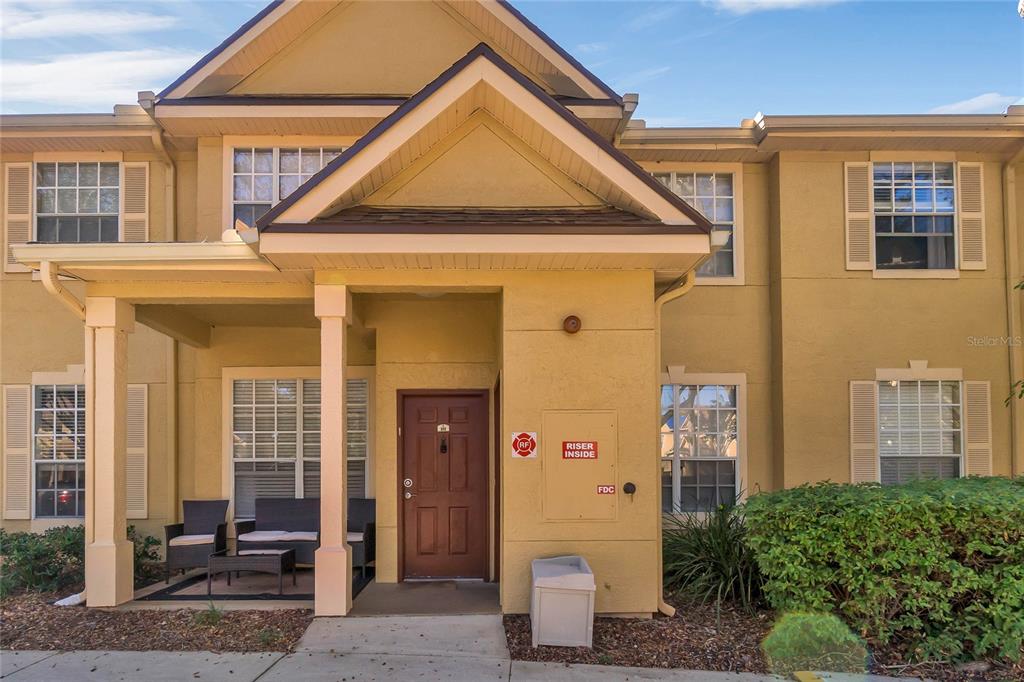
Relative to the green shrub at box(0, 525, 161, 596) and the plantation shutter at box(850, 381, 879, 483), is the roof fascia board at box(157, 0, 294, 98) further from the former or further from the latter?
the plantation shutter at box(850, 381, 879, 483)

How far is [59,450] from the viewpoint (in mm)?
10570

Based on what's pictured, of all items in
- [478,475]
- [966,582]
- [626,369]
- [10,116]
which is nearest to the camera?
[966,582]

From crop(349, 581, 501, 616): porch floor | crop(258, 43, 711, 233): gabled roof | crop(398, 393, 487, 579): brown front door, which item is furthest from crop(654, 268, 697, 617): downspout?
crop(398, 393, 487, 579): brown front door

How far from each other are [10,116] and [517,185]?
6.87 metres

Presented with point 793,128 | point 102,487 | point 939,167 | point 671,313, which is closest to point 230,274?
point 102,487

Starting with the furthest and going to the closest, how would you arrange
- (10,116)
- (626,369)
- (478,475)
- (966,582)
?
(10,116) < (478,475) < (626,369) < (966,582)

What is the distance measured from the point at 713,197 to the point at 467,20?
3.97 m

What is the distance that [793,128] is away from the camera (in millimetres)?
10266

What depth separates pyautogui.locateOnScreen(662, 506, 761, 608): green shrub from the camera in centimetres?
786

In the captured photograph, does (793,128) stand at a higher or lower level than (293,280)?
higher

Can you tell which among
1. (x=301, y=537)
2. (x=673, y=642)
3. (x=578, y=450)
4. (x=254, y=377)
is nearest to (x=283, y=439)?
(x=254, y=377)

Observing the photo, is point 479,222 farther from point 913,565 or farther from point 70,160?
point 70,160

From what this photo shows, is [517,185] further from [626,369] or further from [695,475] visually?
[695,475]

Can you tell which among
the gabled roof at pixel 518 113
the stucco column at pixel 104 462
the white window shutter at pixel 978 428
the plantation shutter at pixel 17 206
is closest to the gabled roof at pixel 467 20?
the plantation shutter at pixel 17 206
